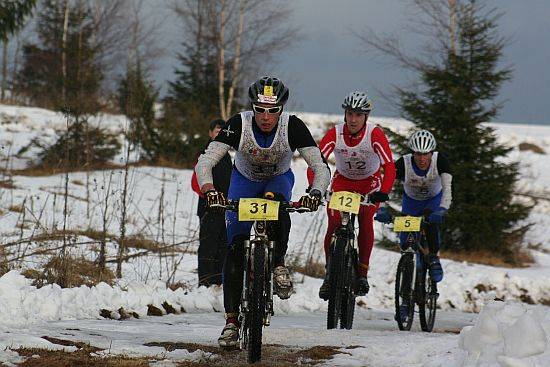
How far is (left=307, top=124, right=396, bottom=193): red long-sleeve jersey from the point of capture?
7984mm

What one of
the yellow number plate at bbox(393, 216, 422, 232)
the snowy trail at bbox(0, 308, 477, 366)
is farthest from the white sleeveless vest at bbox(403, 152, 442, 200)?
the snowy trail at bbox(0, 308, 477, 366)

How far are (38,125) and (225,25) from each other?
7737mm

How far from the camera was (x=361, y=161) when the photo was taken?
830cm

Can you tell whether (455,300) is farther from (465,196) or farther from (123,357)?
(123,357)

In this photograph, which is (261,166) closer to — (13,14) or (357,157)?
(357,157)

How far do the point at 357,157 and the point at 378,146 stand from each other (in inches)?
10.6

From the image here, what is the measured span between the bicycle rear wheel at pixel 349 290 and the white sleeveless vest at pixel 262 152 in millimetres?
1900

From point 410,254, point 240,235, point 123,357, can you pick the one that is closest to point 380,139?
point 410,254

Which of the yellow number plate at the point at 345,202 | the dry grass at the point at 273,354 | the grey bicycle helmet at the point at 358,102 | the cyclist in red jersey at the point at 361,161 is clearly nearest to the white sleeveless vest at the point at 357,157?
the cyclist in red jersey at the point at 361,161

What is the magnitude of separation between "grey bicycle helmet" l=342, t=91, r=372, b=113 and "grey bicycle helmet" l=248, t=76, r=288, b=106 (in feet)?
7.56

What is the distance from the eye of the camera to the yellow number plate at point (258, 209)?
525 cm

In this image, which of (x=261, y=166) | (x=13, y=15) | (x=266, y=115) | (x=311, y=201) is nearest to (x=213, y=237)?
(x=261, y=166)

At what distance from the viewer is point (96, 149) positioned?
20891 millimetres

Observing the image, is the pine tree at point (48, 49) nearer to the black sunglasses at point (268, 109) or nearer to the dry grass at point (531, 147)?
the dry grass at point (531, 147)
